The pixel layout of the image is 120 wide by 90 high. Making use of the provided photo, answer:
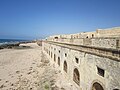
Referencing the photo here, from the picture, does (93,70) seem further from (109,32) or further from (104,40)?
(109,32)

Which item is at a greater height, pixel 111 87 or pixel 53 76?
pixel 111 87

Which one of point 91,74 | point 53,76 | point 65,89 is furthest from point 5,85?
point 91,74

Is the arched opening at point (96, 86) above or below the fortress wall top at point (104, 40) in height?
below

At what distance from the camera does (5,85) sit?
14.3 meters

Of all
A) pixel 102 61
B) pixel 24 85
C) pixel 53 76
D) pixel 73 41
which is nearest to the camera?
pixel 102 61

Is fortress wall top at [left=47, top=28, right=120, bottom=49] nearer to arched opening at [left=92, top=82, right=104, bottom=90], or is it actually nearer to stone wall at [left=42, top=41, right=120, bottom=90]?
stone wall at [left=42, top=41, right=120, bottom=90]

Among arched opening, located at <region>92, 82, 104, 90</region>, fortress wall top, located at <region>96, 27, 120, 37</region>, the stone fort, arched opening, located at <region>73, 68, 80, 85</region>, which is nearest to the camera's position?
the stone fort

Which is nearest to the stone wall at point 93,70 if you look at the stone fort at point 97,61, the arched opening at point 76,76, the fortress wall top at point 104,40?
the stone fort at point 97,61

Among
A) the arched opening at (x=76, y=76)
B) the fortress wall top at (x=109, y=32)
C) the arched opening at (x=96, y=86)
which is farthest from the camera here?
the arched opening at (x=76, y=76)

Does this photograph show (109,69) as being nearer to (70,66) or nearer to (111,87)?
(111,87)

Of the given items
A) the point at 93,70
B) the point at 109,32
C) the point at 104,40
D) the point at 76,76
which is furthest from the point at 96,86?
the point at 109,32

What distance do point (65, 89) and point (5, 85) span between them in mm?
7205

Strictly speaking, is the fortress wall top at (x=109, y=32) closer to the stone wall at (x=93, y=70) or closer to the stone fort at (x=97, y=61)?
the stone fort at (x=97, y=61)

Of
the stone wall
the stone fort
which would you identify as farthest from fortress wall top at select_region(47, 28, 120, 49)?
the stone wall
